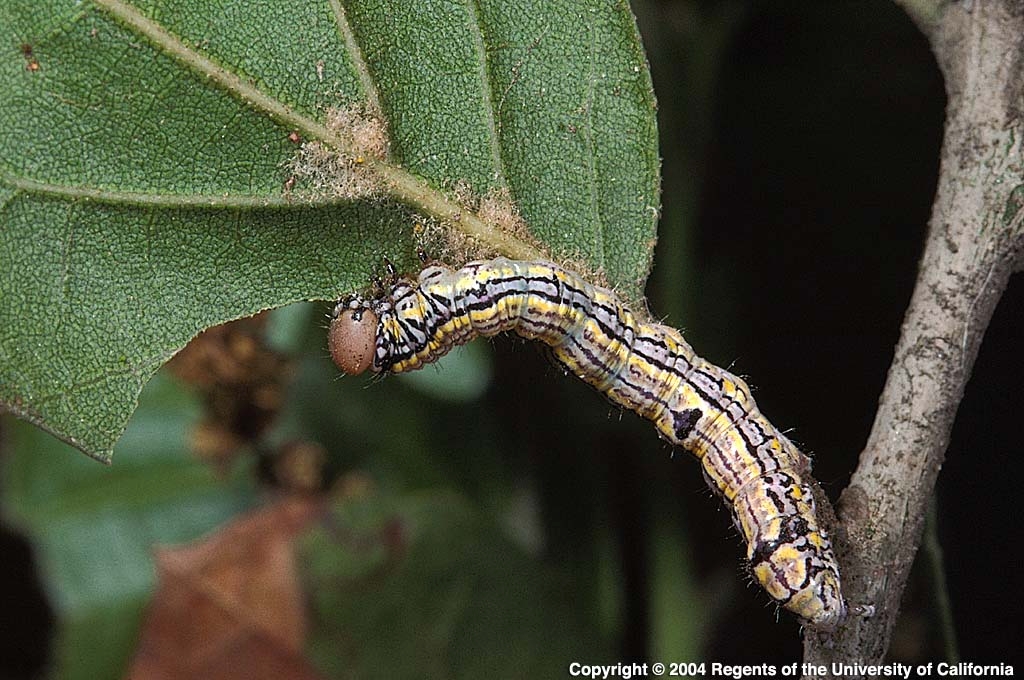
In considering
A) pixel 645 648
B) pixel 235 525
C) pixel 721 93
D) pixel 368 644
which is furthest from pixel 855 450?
pixel 235 525

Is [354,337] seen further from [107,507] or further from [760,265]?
[107,507]

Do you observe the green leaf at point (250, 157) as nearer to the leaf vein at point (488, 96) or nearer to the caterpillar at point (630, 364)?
the leaf vein at point (488, 96)

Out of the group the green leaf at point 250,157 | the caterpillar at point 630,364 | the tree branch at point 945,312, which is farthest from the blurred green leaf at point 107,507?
the tree branch at point 945,312

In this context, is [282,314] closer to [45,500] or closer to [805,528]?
[45,500]

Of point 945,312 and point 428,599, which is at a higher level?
point 945,312

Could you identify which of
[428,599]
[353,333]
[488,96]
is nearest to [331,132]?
[488,96]

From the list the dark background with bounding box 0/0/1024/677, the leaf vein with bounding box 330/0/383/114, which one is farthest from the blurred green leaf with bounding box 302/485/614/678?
the leaf vein with bounding box 330/0/383/114
